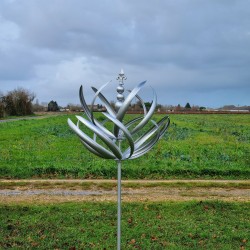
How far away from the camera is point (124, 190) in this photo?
529 inches

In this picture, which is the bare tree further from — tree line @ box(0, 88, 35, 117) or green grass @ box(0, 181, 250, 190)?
green grass @ box(0, 181, 250, 190)

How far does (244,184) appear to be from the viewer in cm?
1466

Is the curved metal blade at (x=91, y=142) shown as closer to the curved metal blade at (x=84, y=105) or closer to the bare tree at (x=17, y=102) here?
the curved metal blade at (x=84, y=105)

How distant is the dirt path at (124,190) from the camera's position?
12.3 m

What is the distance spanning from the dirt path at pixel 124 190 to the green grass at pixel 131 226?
1.18 meters

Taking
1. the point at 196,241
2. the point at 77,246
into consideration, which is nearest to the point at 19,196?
the point at 77,246

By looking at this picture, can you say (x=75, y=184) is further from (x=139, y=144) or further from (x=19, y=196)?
(x=139, y=144)

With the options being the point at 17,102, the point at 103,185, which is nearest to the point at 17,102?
the point at 17,102

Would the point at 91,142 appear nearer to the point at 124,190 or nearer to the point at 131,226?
the point at 131,226

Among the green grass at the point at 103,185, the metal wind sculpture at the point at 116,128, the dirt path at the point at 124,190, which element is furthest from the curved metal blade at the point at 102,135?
the green grass at the point at 103,185

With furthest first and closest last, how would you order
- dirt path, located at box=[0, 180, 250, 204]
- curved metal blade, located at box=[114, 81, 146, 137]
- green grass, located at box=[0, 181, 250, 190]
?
green grass, located at box=[0, 181, 250, 190] < dirt path, located at box=[0, 180, 250, 204] < curved metal blade, located at box=[114, 81, 146, 137]

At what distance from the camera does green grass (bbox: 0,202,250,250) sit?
8.18 metres

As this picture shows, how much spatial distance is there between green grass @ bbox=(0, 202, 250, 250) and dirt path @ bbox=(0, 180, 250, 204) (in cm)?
118

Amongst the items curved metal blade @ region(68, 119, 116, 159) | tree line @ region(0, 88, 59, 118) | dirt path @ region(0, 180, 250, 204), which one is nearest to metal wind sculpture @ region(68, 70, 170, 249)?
curved metal blade @ region(68, 119, 116, 159)
